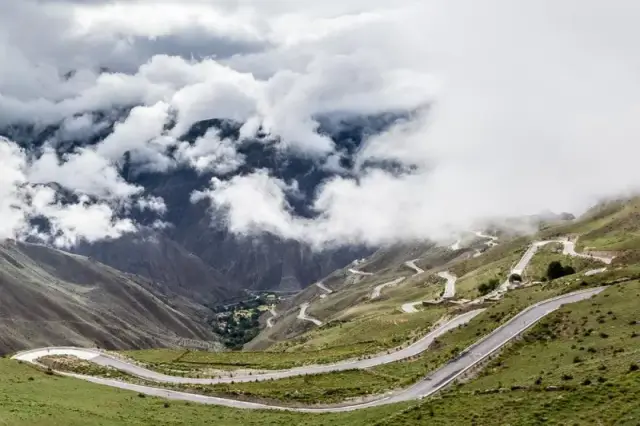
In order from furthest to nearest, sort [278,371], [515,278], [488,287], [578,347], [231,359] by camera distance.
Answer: [515,278] → [488,287] → [231,359] → [278,371] → [578,347]

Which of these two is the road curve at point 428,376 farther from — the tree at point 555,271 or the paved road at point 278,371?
the tree at point 555,271

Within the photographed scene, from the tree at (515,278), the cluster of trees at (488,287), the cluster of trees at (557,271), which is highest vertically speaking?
the cluster of trees at (557,271)

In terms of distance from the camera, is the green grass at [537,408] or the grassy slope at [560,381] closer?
the green grass at [537,408]

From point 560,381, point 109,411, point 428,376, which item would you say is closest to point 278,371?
point 428,376

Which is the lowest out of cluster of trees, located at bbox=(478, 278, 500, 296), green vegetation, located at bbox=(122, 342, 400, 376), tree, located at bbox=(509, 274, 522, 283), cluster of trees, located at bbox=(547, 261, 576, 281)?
green vegetation, located at bbox=(122, 342, 400, 376)

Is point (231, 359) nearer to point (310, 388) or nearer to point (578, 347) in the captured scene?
point (310, 388)

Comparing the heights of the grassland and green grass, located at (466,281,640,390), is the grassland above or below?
below

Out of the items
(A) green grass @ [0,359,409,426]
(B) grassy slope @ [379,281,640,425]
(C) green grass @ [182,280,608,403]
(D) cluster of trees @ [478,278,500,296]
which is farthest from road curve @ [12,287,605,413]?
(D) cluster of trees @ [478,278,500,296]

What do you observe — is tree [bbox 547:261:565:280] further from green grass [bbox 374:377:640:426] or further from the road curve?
green grass [bbox 374:377:640:426]

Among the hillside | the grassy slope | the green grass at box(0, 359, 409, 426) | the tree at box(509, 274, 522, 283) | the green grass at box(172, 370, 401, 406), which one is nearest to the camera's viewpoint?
the grassy slope

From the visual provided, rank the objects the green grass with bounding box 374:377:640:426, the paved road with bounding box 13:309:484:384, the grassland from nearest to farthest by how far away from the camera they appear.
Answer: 1. the green grass with bounding box 374:377:640:426
2. the grassland
3. the paved road with bounding box 13:309:484:384

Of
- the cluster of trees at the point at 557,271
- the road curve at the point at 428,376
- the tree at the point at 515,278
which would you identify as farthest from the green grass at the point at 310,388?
the tree at the point at 515,278

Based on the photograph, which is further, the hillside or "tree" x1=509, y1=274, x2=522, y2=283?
"tree" x1=509, y1=274, x2=522, y2=283

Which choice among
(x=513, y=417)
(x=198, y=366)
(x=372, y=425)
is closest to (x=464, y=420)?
(x=513, y=417)
